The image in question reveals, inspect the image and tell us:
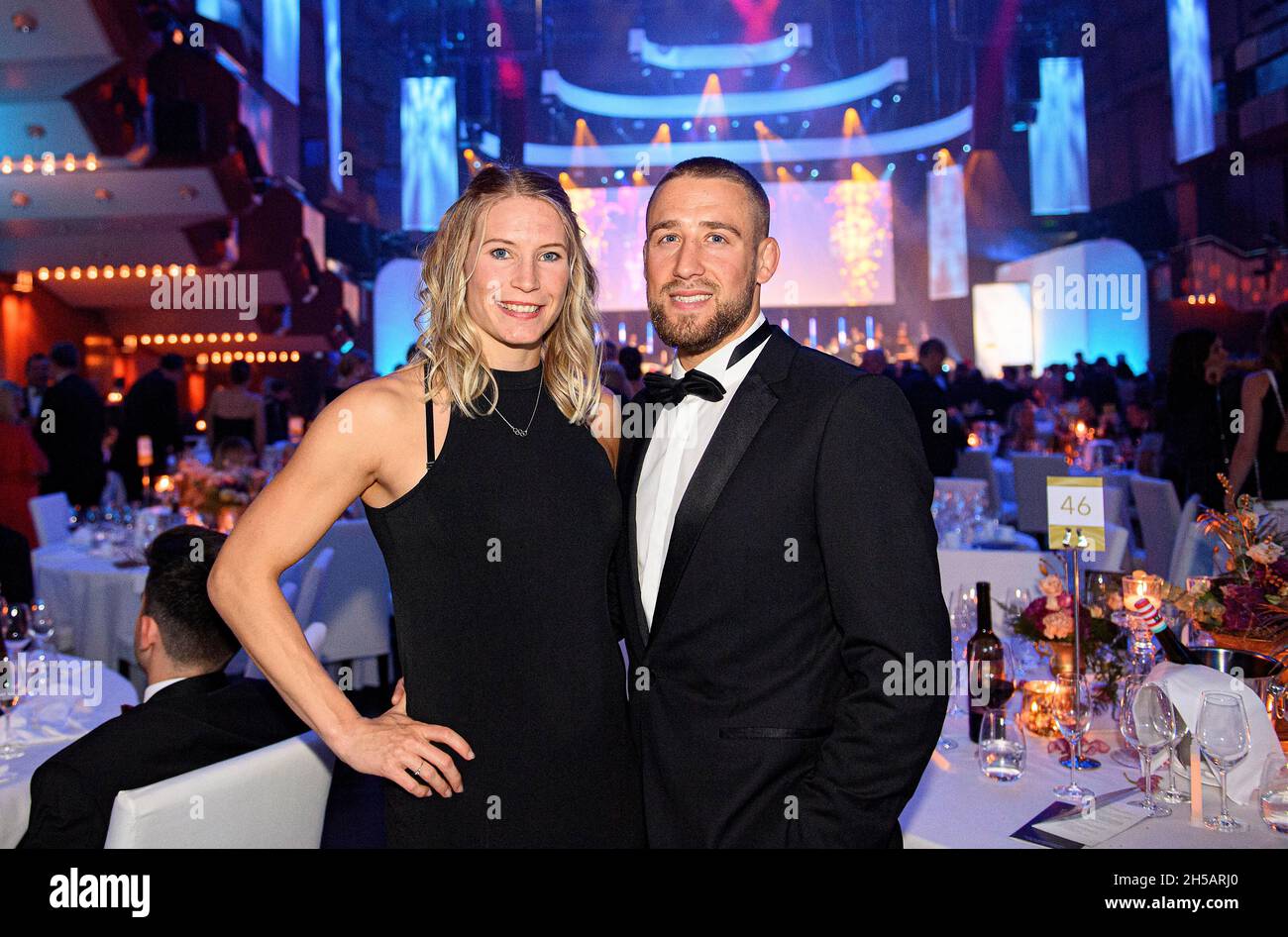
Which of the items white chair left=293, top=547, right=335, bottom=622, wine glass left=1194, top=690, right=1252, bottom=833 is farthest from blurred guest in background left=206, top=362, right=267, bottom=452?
wine glass left=1194, top=690, right=1252, bottom=833

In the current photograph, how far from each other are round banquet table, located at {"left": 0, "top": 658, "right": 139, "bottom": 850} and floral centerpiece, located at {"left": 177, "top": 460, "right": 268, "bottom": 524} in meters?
1.71

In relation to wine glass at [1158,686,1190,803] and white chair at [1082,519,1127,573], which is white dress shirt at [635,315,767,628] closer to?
wine glass at [1158,686,1190,803]

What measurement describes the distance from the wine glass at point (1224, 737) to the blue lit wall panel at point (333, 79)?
47.3 ft

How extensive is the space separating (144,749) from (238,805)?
1.06 ft

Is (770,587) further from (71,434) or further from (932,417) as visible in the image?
(71,434)

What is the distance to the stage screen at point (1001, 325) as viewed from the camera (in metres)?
17.5

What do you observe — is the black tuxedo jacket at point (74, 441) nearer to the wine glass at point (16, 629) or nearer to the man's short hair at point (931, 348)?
the wine glass at point (16, 629)

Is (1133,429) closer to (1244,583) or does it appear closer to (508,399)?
(1244,583)

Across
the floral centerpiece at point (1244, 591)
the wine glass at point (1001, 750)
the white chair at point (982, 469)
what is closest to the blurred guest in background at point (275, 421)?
the white chair at point (982, 469)

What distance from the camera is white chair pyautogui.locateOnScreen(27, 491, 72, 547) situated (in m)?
5.65

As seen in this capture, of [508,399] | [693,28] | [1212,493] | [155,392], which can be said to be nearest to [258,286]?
[155,392]

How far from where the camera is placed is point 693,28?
17.7m

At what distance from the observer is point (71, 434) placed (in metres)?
7.17

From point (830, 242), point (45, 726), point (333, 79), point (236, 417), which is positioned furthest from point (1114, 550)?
point (830, 242)
